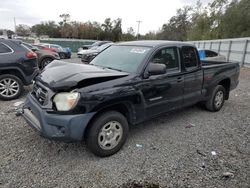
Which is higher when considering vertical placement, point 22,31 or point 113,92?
point 22,31

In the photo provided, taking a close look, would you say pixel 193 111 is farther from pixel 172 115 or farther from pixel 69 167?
pixel 69 167

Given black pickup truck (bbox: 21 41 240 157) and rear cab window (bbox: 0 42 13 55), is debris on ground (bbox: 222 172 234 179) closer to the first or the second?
black pickup truck (bbox: 21 41 240 157)

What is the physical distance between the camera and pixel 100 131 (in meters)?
3.00

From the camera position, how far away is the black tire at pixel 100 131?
9.60 ft

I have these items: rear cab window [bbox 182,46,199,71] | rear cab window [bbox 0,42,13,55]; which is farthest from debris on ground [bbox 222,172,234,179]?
rear cab window [bbox 0,42,13,55]

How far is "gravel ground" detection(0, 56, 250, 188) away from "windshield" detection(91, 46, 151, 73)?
135 centimetres

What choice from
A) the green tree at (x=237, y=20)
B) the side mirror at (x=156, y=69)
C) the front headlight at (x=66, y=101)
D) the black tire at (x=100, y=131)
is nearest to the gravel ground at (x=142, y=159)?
the black tire at (x=100, y=131)

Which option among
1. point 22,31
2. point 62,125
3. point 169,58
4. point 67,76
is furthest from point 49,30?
point 62,125

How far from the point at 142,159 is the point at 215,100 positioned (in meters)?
3.04

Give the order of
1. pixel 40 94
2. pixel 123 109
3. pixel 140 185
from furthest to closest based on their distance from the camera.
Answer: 1. pixel 123 109
2. pixel 40 94
3. pixel 140 185

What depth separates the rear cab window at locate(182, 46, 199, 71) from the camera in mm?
4259

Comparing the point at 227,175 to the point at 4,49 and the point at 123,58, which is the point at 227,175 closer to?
the point at 123,58

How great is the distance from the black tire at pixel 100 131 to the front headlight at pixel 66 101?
0.44 meters

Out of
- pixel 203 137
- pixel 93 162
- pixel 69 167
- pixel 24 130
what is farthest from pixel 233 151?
pixel 24 130
